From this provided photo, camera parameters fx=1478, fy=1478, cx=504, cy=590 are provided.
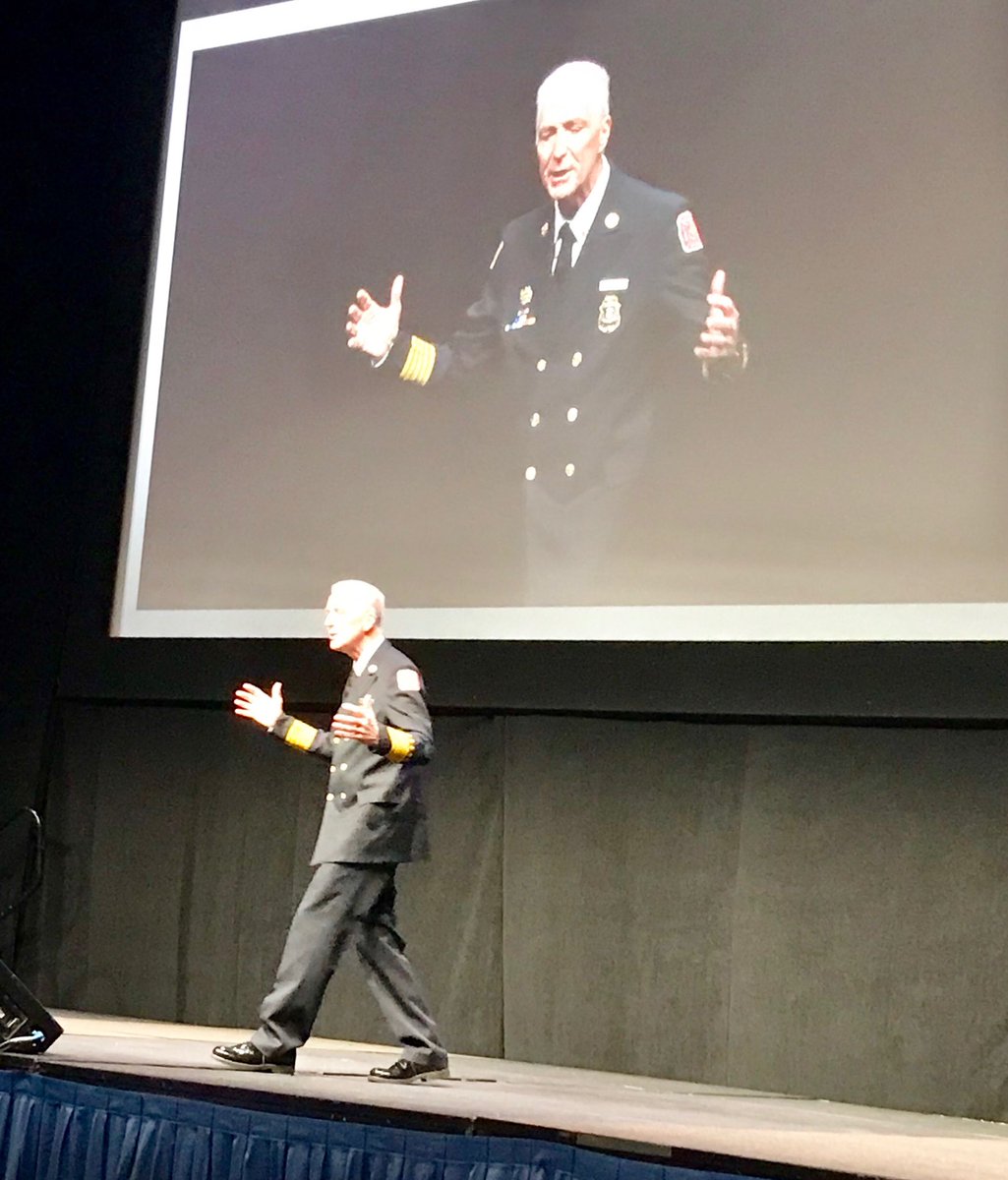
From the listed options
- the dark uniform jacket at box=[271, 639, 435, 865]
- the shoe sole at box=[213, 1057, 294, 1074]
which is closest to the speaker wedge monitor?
the shoe sole at box=[213, 1057, 294, 1074]

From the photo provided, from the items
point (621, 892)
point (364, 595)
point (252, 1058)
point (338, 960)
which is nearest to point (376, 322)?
point (364, 595)

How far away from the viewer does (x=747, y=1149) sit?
277 centimetres

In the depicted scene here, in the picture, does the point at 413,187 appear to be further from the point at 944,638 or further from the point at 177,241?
the point at 944,638

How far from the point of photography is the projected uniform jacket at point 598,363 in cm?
427

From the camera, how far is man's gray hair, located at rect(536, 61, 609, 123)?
176 inches

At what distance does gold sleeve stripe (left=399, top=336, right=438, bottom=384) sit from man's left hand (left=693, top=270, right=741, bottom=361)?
2.91 ft

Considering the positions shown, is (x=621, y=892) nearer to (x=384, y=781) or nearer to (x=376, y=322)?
(x=384, y=781)

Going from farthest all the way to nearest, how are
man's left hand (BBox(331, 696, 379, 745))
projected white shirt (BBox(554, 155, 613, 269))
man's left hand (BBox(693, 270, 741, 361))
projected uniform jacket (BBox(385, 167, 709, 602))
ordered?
projected white shirt (BBox(554, 155, 613, 269))
projected uniform jacket (BBox(385, 167, 709, 602))
man's left hand (BBox(693, 270, 741, 361))
man's left hand (BBox(331, 696, 379, 745))

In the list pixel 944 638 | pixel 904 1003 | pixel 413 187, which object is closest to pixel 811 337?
pixel 944 638

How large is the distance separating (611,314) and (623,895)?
1714 millimetres

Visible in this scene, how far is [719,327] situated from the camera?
4195 mm

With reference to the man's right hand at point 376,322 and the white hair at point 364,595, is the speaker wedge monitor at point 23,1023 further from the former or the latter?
the man's right hand at point 376,322

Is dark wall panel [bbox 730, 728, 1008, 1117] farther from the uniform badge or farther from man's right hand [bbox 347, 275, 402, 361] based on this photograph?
man's right hand [bbox 347, 275, 402, 361]

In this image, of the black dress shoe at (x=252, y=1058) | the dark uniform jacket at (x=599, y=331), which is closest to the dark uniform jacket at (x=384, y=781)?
the black dress shoe at (x=252, y=1058)
